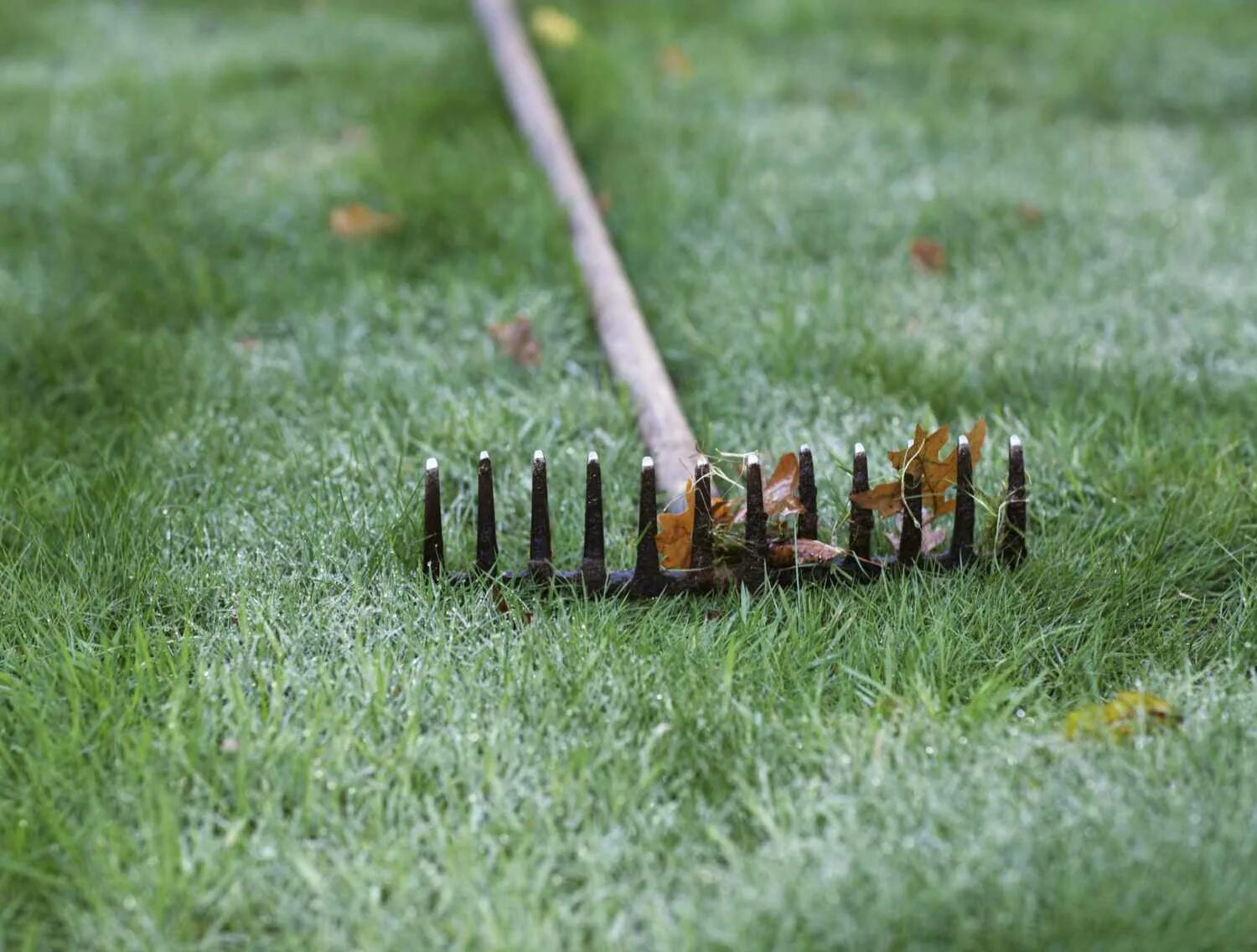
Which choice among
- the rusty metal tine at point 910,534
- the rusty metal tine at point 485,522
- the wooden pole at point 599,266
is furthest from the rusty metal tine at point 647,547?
the rusty metal tine at point 910,534

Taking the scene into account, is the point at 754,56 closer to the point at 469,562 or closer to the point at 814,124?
the point at 814,124

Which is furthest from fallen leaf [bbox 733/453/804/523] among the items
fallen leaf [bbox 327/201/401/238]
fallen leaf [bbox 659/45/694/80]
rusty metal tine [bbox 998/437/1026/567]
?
fallen leaf [bbox 659/45/694/80]

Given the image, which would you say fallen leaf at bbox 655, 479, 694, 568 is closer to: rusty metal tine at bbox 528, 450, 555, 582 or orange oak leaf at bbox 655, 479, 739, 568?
orange oak leaf at bbox 655, 479, 739, 568

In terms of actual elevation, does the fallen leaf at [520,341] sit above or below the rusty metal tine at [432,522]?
above

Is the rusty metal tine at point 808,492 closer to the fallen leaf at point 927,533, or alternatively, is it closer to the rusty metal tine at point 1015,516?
the fallen leaf at point 927,533

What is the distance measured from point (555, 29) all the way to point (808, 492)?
12.5 feet

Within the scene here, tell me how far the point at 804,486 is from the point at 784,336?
1026 millimetres

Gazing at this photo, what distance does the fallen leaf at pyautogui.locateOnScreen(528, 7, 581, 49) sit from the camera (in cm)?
535

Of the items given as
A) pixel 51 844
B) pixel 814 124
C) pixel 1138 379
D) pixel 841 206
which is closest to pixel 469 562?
pixel 51 844

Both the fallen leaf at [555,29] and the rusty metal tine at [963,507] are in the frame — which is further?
the fallen leaf at [555,29]

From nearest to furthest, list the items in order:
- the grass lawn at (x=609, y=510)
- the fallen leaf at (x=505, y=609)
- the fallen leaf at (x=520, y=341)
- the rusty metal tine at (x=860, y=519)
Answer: the grass lawn at (x=609, y=510) → the fallen leaf at (x=505, y=609) → the rusty metal tine at (x=860, y=519) → the fallen leaf at (x=520, y=341)

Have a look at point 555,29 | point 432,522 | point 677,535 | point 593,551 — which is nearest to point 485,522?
point 432,522

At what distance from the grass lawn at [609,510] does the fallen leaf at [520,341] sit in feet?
0.16

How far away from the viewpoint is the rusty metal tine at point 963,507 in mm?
2264
